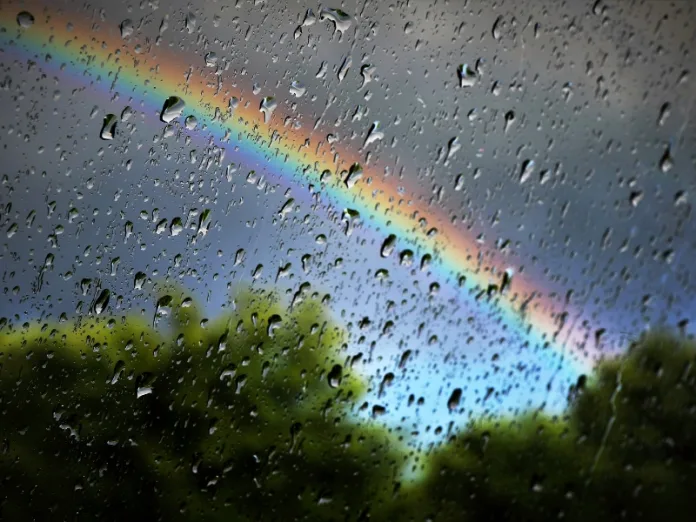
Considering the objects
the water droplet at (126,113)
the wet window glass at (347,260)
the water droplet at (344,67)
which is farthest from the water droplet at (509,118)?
the water droplet at (126,113)

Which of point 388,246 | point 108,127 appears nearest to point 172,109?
point 108,127

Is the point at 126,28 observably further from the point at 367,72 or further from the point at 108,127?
the point at 367,72

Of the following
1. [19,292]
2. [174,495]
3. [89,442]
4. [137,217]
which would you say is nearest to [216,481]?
[174,495]

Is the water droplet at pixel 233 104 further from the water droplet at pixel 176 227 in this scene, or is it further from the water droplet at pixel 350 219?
the water droplet at pixel 350 219

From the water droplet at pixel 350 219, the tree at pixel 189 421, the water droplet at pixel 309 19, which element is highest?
the water droplet at pixel 309 19

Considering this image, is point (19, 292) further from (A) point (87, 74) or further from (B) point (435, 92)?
(B) point (435, 92)

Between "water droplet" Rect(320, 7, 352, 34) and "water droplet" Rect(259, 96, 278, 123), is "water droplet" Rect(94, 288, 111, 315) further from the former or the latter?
"water droplet" Rect(320, 7, 352, 34)
